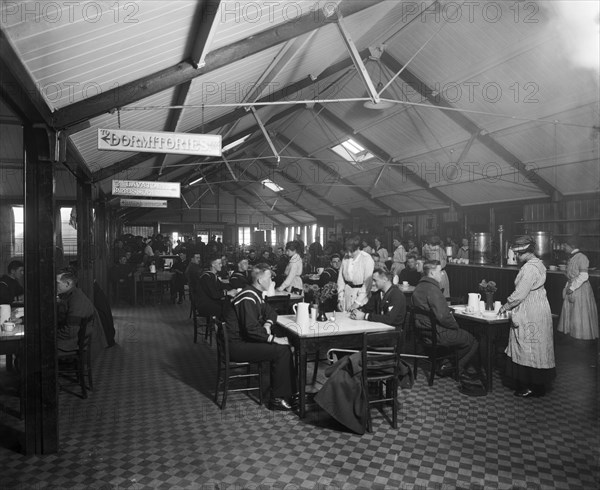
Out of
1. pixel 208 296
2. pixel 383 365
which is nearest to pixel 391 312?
pixel 383 365

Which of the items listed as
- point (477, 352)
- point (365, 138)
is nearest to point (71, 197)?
point (365, 138)

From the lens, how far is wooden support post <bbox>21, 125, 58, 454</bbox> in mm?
3635

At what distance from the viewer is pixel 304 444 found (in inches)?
151

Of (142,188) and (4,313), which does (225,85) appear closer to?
(142,188)

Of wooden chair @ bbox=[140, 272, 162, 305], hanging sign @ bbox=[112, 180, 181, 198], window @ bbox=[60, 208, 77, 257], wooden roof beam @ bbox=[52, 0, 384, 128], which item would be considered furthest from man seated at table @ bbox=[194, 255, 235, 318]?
window @ bbox=[60, 208, 77, 257]

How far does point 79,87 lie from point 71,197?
9.38 m

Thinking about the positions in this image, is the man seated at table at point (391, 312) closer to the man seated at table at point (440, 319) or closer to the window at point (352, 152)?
the man seated at table at point (440, 319)

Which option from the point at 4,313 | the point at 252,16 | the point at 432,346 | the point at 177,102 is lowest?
the point at 432,346

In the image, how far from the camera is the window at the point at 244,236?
25.9m

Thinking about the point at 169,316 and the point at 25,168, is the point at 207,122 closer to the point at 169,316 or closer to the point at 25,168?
the point at 169,316

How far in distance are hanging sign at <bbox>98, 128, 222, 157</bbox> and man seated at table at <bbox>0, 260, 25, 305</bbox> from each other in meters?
2.88

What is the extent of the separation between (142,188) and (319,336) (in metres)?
4.77

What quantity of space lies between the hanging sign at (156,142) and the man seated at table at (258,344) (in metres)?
1.56

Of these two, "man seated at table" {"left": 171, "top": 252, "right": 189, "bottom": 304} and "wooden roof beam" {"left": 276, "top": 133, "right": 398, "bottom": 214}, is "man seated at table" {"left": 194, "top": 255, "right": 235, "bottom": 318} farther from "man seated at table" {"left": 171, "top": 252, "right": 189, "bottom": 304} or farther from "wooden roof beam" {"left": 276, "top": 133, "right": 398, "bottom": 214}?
"wooden roof beam" {"left": 276, "top": 133, "right": 398, "bottom": 214}
